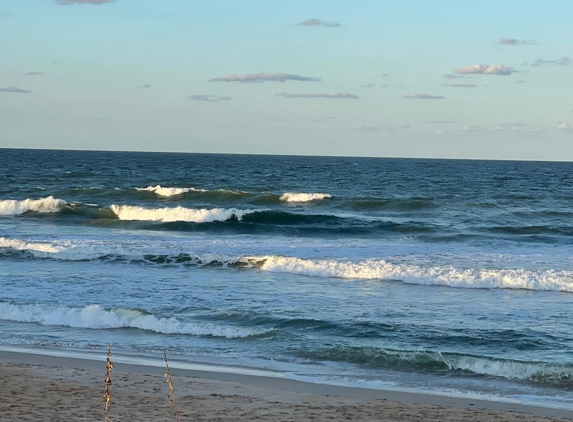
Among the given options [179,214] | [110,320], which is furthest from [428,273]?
[179,214]

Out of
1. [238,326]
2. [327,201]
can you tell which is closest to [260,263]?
[238,326]

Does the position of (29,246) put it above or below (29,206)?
below

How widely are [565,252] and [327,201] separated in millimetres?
21122

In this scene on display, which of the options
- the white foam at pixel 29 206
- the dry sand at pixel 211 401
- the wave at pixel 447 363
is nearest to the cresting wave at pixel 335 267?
the wave at pixel 447 363

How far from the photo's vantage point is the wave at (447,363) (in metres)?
11.4

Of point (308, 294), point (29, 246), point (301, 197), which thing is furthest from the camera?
point (301, 197)

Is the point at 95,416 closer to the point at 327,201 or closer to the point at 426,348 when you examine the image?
the point at 426,348

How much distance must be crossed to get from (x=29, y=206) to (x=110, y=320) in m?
26.0

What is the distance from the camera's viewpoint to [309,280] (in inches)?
781

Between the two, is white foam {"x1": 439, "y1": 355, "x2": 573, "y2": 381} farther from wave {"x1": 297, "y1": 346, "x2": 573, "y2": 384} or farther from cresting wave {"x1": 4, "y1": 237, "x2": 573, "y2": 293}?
cresting wave {"x1": 4, "y1": 237, "x2": 573, "y2": 293}

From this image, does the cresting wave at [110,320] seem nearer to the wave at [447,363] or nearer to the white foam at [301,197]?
the wave at [447,363]

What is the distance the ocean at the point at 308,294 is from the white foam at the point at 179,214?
0.27 ft

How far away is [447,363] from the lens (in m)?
12.0

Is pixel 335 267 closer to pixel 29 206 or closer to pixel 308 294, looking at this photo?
pixel 308 294
